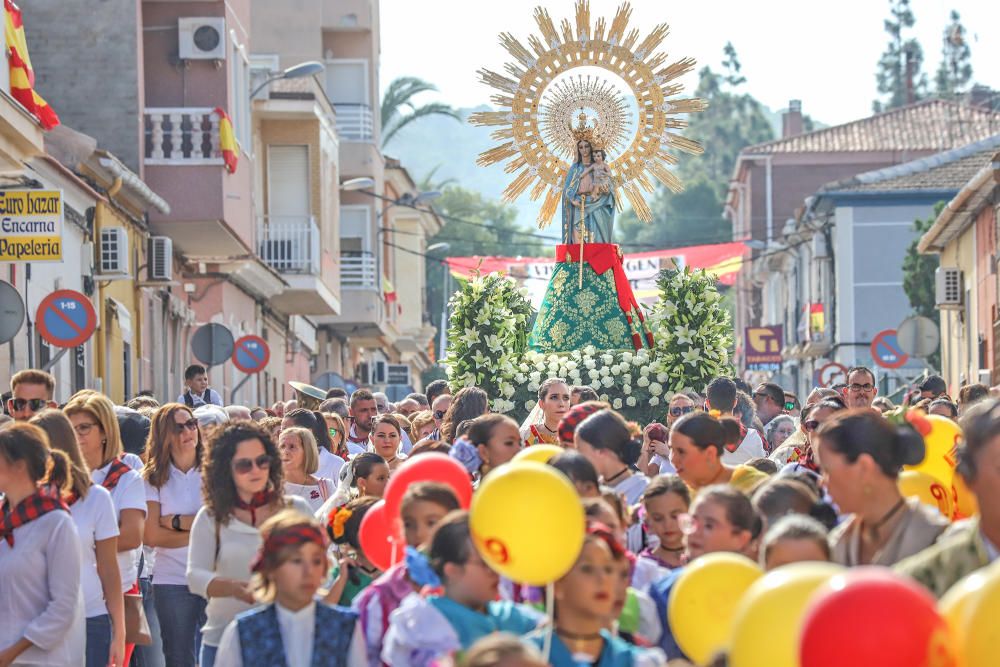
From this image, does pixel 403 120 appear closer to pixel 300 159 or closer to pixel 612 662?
pixel 300 159

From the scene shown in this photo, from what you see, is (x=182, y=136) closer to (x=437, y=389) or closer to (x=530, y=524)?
(x=437, y=389)

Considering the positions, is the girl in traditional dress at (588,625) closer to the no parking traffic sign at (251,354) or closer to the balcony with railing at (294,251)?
the no parking traffic sign at (251,354)

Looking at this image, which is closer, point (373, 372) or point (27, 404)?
point (27, 404)

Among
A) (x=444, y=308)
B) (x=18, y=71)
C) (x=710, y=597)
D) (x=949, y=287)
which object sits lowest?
(x=710, y=597)

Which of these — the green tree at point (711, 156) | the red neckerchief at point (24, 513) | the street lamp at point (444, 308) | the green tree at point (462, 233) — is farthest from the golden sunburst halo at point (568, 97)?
the green tree at point (711, 156)

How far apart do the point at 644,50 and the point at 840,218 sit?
3525cm

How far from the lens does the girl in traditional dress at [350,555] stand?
8.00 meters

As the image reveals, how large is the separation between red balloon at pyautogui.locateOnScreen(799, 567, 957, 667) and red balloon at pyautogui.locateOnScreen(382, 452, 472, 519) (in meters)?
3.10

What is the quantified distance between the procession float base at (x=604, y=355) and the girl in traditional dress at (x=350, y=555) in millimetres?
8258

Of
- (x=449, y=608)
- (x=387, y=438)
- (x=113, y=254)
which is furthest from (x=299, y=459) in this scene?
(x=113, y=254)

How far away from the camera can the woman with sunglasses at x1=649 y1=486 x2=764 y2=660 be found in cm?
674

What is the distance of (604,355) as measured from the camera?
17.3 meters

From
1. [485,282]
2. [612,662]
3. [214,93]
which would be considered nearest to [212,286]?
[214,93]

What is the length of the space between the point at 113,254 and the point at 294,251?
12392 mm
